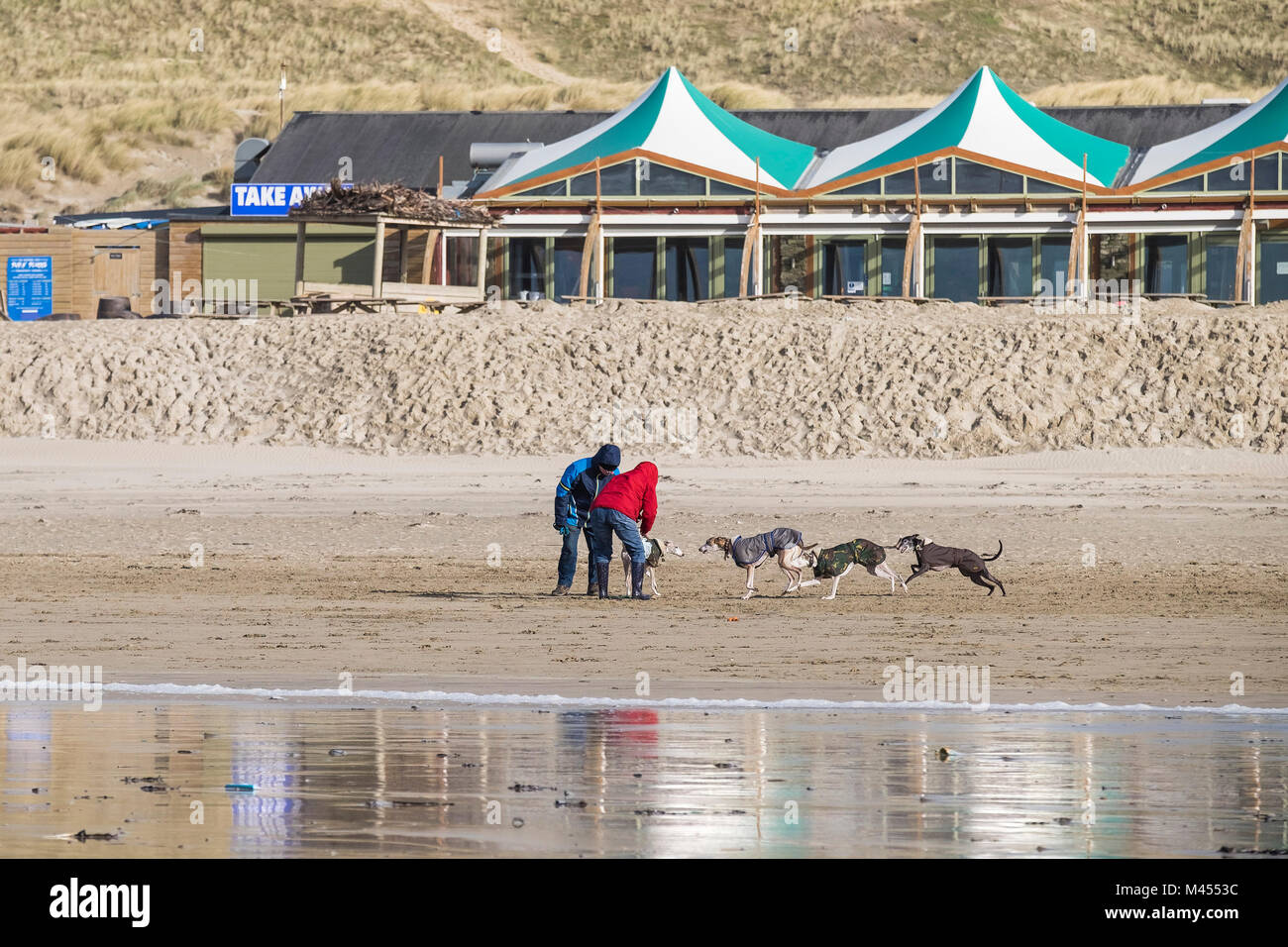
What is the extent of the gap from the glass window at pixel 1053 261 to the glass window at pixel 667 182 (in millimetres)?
6282

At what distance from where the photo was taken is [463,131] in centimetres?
4209

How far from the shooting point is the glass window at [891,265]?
→ 34.5m

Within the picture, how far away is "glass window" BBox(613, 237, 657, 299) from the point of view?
35406 millimetres

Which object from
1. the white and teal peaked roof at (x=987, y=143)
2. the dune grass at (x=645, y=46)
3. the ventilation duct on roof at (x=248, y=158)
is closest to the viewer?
the white and teal peaked roof at (x=987, y=143)

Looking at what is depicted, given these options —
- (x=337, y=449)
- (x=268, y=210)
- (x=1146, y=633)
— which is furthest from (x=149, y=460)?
(x=1146, y=633)

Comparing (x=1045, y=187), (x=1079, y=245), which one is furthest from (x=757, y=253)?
(x=1079, y=245)

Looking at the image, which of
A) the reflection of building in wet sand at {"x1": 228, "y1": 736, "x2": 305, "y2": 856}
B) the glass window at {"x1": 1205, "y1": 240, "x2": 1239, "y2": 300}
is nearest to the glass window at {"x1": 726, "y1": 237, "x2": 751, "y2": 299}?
the glass window at {"x1": 1205, "y1": 240, "x2": 1239, "y2": 300}

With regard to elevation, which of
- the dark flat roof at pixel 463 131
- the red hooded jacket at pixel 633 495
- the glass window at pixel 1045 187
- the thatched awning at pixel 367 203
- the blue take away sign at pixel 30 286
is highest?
the dark flat roof at pixel 463 131

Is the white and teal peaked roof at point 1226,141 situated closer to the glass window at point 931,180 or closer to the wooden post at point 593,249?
the glass window at point 931,180

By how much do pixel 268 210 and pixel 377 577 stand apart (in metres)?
22.8

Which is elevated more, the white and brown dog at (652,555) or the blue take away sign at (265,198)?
the blue take away sign at (265,198)

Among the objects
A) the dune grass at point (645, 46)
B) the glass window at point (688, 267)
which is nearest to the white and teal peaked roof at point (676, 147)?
the glass window at point (688, 267)

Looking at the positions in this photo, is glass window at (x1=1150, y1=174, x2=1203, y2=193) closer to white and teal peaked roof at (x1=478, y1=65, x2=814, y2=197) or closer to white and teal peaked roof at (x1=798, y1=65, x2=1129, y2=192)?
white and teal peaked roof at (x1=798, y1=65, x2=1129, y2=192)

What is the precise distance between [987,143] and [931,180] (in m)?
1.47
